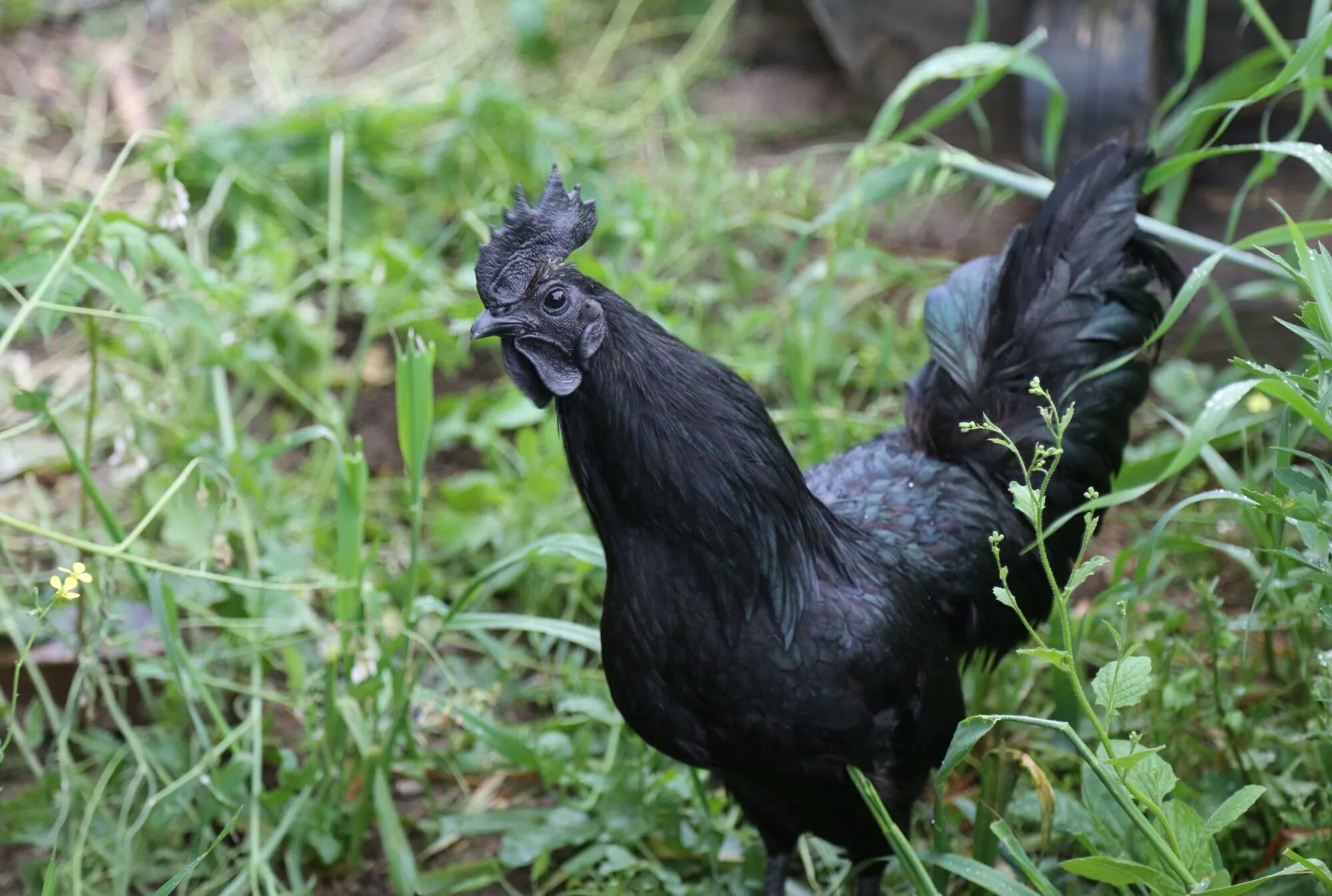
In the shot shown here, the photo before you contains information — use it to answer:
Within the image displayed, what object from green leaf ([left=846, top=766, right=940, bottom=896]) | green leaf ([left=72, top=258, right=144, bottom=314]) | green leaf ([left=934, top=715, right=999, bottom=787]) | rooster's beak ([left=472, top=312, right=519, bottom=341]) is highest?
green leaf ([left=72, top=258, right=144, bottom=314])

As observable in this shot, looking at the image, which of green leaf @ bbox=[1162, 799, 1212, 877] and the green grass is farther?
the green grass

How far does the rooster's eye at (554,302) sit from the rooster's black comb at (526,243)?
0.12 ft

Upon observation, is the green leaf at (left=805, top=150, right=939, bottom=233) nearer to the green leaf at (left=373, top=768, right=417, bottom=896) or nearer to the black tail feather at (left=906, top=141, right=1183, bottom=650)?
the black tail feather at (left=906, top=141, right=1183, bottom=650)

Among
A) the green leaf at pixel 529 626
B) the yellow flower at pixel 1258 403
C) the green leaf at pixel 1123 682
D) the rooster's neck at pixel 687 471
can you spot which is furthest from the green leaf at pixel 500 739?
the yellow flower at pixel 1258 403

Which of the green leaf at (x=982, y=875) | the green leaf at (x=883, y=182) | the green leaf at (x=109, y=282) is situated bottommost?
the green leaf at (x=982, y=875)

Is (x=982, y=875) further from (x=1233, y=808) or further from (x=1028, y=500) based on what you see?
(x=1028, y=500)

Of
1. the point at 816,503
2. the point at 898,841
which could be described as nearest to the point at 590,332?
the point at 816,503

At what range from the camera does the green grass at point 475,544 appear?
2.25m

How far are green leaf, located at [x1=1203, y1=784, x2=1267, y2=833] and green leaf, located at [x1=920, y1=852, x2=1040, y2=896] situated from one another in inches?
12.9

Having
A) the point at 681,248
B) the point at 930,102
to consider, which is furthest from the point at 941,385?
the point at 930,102

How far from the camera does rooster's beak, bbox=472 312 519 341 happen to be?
1827mm

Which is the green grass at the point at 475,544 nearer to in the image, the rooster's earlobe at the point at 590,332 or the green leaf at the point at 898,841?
the green leaf at the point at 898,841

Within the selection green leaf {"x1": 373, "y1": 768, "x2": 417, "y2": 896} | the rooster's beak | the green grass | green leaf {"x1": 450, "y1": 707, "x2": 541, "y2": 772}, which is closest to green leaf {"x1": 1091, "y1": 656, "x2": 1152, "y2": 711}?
the green grass

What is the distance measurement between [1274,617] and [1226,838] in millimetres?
430
